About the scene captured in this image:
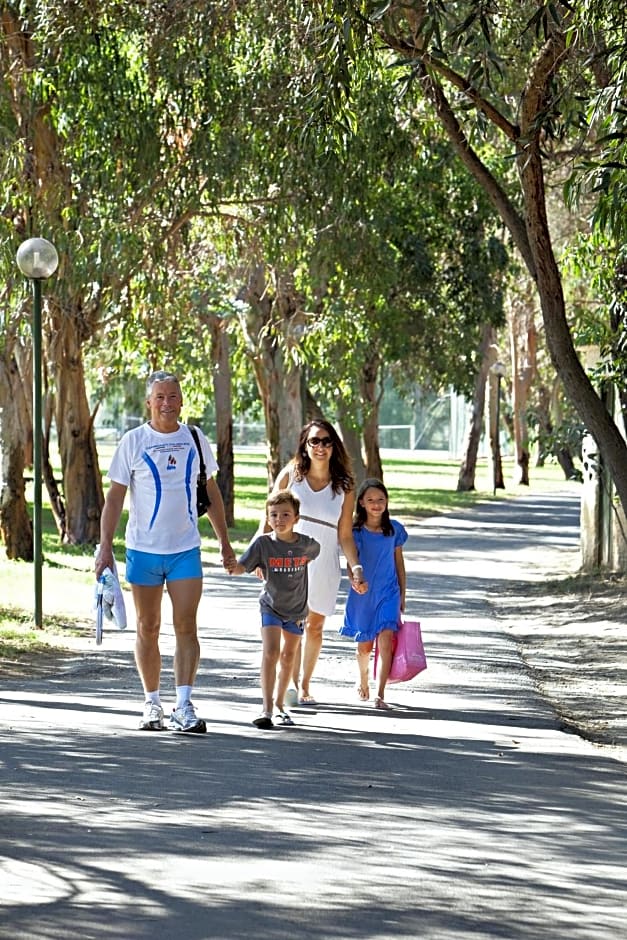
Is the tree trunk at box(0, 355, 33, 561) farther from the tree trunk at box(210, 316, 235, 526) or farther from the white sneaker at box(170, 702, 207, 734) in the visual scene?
the white sneaker at box(170, 702, 207, 734)

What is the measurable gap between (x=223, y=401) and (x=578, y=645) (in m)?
15.7

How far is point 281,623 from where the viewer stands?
940 centimetres

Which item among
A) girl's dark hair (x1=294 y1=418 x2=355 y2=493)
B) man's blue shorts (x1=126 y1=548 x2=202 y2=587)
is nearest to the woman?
girl's dark hair (x1=294 y1=418 x2=355 y2=493)

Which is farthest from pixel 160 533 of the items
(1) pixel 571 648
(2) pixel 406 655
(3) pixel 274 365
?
(3) pixel 274 365

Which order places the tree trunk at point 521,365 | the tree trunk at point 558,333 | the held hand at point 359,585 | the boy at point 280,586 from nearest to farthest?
1. the boy at point 280,586
2. the held hand at point 359,585
3. the tree trunk at point 558,333
4. the tree trunk at point 521,365

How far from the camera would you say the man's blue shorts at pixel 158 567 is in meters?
8.98

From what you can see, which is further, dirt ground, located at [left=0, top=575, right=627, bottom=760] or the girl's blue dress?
dirt ground, located at [left=0, top=575, right=627, bottom=760]

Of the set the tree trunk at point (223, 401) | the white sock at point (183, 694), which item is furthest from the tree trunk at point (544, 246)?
the tree trunk at point (223, 401)

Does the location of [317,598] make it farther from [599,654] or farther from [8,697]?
[599,654]

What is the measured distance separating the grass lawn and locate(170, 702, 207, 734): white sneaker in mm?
3857

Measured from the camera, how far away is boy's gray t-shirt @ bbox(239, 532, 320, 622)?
9375 millimetres

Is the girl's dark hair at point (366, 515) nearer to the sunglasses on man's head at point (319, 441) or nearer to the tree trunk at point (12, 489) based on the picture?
the sunglasses on man's head at point (319, 441)

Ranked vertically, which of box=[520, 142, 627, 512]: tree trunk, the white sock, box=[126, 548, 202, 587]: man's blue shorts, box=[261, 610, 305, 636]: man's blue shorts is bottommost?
the white sock

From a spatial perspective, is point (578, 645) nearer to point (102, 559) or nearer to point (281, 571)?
point (281, 571)
